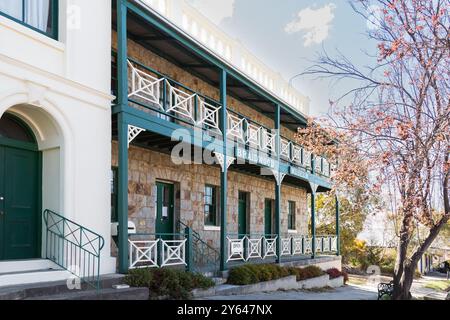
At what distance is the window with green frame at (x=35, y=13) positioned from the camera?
8.58m

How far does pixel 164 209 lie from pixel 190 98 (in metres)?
3.37

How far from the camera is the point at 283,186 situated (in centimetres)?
2147

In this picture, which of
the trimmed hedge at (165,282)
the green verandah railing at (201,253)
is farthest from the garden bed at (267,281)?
the green verandah railing at (201,253)

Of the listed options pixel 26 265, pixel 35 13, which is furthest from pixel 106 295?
pixel 35 13

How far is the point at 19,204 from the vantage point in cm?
880

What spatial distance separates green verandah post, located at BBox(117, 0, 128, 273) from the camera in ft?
31.9

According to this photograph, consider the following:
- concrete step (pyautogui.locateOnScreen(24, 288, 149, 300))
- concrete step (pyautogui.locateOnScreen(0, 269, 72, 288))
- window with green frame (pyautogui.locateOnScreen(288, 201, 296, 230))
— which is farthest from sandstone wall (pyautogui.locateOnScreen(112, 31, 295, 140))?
concrete step (pyautogui.locateOnScreen(24, 288, 149, 300))

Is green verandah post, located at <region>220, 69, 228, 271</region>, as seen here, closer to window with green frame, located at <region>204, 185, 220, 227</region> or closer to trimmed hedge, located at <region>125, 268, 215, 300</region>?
trimmed hedge, located at <region>125, 268, 215, 300</region>

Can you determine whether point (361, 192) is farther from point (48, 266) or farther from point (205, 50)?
point (48, 266)

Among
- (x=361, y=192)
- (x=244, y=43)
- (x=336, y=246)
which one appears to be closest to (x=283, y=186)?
(x=336, y=246)

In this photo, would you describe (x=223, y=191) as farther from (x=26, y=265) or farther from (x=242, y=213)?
(x=26, y=265)

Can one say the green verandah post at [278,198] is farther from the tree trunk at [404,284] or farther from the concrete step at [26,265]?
the concrete step at [26,265]
